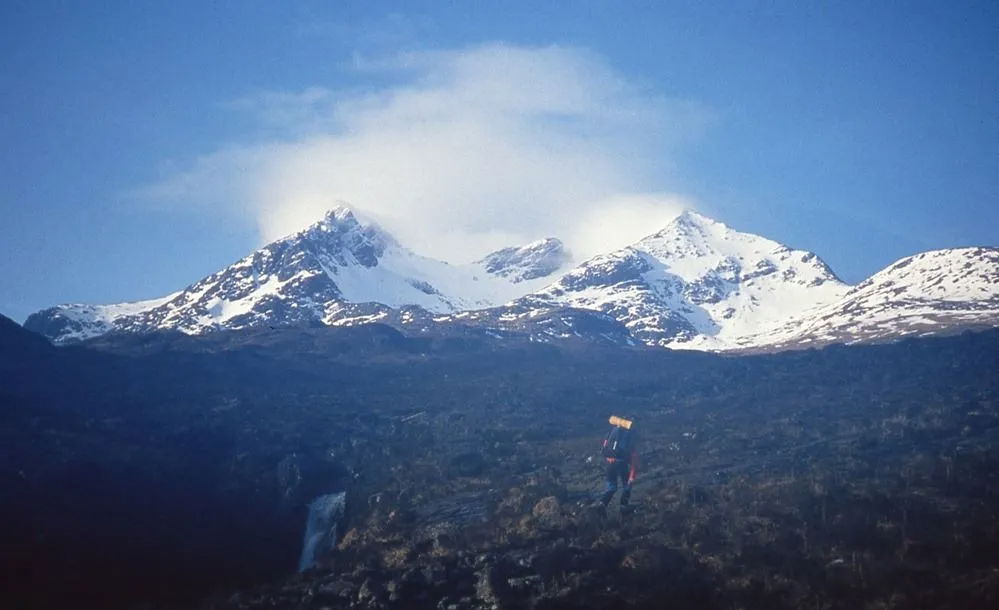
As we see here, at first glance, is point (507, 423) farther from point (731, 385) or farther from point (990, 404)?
point (990, 404)

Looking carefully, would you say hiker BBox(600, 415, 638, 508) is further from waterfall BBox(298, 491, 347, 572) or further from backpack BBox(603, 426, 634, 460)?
waterfall BBox(298, 491, 347, 572)

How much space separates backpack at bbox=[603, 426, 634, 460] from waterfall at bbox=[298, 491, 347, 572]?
26.5 meters

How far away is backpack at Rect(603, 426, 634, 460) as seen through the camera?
56.5 m

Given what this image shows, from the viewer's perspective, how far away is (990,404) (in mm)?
90562

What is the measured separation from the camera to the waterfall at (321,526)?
238ft

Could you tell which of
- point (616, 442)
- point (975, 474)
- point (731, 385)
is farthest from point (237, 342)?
point (975, 474)

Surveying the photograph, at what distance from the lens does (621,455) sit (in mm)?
57062

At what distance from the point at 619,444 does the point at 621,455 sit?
0.94 meters

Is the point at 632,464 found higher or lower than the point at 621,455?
lower

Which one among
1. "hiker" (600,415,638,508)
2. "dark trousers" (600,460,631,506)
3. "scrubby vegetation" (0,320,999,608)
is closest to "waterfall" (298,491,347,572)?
"scrubby vegetation" (0,320,999,608)

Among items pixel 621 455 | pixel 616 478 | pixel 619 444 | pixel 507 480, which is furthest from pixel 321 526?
pixel 619 444

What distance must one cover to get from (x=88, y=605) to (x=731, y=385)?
97681 millimetres

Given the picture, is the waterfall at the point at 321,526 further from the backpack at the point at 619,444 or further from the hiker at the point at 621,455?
the backpack at the point at 619,444

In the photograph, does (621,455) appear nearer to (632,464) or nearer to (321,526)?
(632,464)
